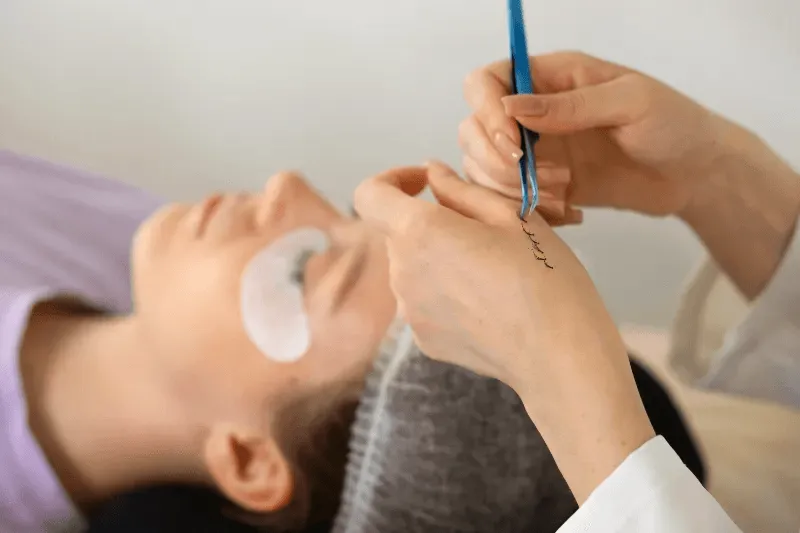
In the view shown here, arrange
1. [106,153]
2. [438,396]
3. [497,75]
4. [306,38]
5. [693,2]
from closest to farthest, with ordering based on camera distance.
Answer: [497,75] < [438,396] < [693,2] < [306,38] < [106,153]

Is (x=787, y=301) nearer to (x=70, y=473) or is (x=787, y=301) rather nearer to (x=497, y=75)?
(x=497, y=75)

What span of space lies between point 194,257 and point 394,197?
0.35 meters

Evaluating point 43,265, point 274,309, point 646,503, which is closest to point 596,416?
point 646,503

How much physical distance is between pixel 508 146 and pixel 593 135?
0.24 meters

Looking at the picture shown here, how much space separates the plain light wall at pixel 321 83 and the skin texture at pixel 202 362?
0.37 meters

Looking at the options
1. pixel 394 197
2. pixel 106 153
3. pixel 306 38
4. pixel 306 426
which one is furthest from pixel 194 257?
pixel 106 153

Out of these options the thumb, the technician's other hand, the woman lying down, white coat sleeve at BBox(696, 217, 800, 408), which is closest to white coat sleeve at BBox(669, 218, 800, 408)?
white coat sleeve at BBox(696, 217, 800, 408)

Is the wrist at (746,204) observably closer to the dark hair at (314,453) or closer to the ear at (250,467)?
the dark hair at (314,453)

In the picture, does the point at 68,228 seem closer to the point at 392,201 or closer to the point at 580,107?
the point at 392,201

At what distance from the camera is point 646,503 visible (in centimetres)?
53

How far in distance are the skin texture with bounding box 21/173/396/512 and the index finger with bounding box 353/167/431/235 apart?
0.18 m

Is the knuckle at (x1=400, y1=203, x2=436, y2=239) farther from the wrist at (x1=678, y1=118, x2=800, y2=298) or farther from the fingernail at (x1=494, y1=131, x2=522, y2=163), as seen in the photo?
the wrist at (x1=678, y1=118, x2=800, y2=298)

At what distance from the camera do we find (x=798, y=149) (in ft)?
3.56

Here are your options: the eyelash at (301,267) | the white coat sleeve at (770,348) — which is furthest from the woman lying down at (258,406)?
the white coat sleeve at (770,348)
